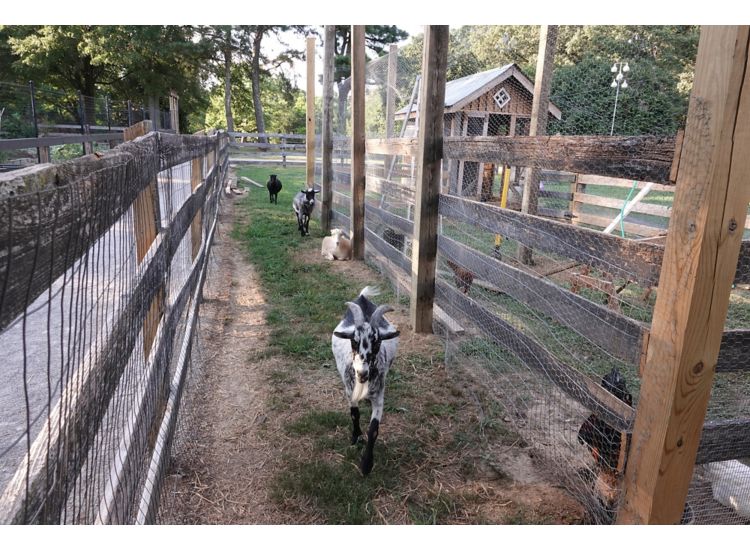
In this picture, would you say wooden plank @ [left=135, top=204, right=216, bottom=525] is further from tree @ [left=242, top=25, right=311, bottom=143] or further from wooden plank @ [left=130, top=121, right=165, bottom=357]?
tree @ [left=242, top=25, right=311, bottom=143]

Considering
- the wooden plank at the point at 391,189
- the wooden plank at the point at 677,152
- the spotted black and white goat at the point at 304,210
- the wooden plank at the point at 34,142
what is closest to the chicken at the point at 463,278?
the wooden plank at the point at 391,189

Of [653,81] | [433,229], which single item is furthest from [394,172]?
[653,81]

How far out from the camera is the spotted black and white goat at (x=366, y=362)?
3.09m

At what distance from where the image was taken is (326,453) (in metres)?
3.21

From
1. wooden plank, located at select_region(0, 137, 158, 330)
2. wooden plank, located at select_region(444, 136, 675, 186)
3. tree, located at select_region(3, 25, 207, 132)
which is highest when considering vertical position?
tree, located at select_region(3, 25, 207, 132)

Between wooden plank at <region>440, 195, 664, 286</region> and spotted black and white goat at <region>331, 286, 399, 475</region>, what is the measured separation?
1.03 meters

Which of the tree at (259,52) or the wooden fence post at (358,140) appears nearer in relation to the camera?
the wooden fence post at (358,140)

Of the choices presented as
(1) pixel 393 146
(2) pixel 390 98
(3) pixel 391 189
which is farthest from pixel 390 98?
(1) pixel 393 146

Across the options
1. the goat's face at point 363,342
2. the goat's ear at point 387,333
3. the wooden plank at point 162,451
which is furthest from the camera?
the goat's ear at point 387,333

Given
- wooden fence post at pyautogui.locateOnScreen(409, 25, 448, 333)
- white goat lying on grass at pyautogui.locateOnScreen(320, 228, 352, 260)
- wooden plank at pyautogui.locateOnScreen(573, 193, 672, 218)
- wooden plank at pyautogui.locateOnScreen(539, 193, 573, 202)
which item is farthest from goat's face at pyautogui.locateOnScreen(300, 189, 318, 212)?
wooden fence post at pyautogui.locateOnScreen(409, 25, 448, 333)

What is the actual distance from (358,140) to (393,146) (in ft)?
4.93

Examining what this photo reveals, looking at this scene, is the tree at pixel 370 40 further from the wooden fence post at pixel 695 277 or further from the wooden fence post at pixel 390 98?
the wooden fence post at pixel 695 277

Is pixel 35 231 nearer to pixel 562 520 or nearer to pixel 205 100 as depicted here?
pixel 562 520

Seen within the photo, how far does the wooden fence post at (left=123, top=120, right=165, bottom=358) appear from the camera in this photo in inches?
95.1
